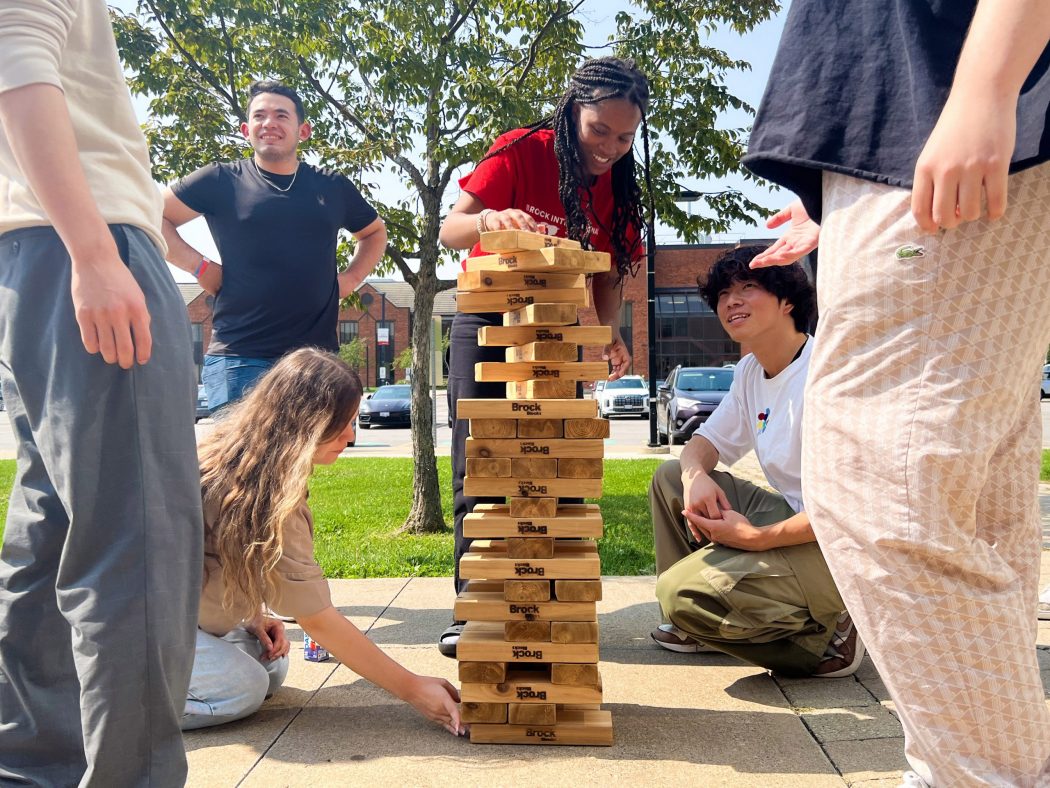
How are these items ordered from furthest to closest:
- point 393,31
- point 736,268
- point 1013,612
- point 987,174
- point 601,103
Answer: point 393,31
point 736,268
point 601,103
point 1013,612
point 987,174

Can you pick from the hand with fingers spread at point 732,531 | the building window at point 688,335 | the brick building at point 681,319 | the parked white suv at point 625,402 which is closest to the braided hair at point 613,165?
the hand with fingers spread at point 732,531

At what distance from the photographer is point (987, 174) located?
1.30 m

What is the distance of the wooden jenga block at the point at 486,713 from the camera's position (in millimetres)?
2500

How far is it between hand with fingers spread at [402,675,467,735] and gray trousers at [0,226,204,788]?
977mm

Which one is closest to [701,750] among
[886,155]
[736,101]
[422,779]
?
[422,779]

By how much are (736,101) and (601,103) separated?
3831mm

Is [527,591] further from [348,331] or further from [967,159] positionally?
[348,331]

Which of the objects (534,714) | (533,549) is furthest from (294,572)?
(534,714)

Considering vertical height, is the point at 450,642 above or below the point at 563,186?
below

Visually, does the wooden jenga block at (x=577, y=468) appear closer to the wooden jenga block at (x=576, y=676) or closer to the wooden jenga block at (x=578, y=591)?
the wooden jenga block at (x=578, y=591)

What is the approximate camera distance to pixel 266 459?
2.44m

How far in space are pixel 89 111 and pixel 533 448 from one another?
1420 millimetres

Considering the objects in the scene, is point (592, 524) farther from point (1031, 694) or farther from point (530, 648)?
point (1031, 694)

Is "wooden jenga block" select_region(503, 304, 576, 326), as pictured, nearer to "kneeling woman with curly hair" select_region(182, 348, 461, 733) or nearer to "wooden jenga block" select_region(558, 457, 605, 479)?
"wooden jenga block" select_region(558, 457, 605, 479)
